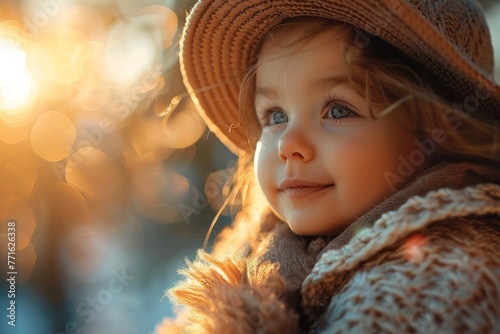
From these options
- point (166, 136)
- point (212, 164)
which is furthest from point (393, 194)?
point (212, 164)

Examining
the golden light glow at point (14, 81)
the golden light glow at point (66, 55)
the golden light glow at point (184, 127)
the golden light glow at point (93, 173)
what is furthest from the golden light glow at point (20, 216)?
the golden light glow at point (184, 127)

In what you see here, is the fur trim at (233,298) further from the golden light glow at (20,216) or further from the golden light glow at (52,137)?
the golden light glow at (52,137)

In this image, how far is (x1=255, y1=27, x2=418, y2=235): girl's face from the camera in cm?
106

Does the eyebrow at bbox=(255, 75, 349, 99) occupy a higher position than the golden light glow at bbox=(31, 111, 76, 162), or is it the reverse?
the golden light glow at bbox=(31, 111, 76, 162)

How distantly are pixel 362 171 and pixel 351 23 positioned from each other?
0.91 feet

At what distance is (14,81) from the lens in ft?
6.23

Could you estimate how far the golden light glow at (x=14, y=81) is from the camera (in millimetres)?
1850

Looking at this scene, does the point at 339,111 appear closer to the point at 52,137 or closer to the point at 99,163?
the point at 52,137

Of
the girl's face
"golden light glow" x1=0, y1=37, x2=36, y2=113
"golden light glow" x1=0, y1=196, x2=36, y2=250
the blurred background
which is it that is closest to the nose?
the girl's face

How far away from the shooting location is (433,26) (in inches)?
A: 38.4

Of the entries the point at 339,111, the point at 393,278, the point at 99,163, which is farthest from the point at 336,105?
the point at 99,163

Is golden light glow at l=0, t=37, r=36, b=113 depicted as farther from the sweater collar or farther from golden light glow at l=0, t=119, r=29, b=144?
the sweater collar

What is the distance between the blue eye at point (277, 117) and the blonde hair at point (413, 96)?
158mm

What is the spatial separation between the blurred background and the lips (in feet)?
3.04
